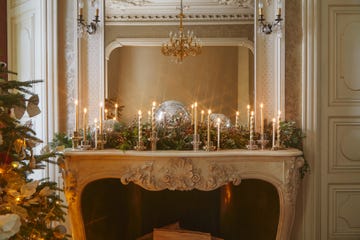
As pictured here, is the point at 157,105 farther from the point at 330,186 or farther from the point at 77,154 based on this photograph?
the point at 330,186

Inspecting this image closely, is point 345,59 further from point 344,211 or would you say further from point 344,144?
point 344,211

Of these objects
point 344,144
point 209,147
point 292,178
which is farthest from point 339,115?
point 209,147

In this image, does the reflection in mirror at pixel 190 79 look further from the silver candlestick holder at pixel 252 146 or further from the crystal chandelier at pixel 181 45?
the silver candlestick holder at pixel 252 146

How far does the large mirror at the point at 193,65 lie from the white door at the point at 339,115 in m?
0.63

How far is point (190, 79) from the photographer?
105 inches

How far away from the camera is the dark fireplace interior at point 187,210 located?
A: 2.63 metres

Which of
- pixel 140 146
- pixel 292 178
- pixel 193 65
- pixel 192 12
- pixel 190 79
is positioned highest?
pixel 192 12

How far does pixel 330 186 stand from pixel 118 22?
89.3 inches

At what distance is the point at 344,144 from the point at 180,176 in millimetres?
1449

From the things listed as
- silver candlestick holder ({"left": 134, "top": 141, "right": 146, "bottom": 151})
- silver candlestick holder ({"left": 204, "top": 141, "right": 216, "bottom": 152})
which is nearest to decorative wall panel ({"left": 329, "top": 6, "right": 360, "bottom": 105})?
silver candlestick holder ({"left": 204, "top": 141, "right": 216, "bottom": 152})

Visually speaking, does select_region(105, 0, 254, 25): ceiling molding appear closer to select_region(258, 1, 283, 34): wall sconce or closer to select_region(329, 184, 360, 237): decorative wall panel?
select_region(258, 1, 283, 34): wall sconce

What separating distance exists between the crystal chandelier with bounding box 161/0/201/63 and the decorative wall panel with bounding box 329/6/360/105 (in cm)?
114

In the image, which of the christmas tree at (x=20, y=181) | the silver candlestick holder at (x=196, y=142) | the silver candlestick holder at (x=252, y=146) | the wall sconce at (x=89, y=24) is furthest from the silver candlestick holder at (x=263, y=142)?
the wall sconce at (x=89, y=24)

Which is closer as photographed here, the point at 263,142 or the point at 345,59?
the point at 263,142
